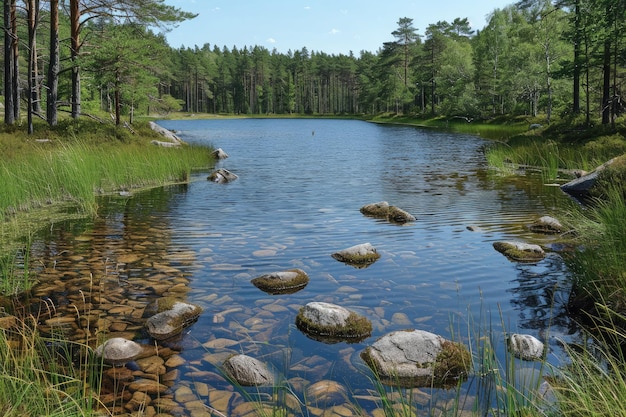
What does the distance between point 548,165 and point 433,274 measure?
15362mm

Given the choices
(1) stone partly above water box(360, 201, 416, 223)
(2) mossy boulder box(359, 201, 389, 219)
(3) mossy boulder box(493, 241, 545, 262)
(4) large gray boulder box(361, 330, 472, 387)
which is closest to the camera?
(4) large gray boulder box(361, 330, 472, 387)

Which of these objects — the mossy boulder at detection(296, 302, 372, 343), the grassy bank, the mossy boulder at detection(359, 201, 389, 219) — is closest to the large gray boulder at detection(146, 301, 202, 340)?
the mossy boulder at detection(296, 302, 372, 343)

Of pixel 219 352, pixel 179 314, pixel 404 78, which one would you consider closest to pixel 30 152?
pixel 179 314

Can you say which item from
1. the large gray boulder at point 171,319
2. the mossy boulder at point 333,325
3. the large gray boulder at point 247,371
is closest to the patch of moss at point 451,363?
the mossy boulder at point 333,325

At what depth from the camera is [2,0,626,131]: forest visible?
79.0ft

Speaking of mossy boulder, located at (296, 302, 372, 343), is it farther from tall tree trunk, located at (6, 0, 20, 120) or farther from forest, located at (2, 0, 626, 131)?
tall tree trunk, located at (6, 0, 20, 120)

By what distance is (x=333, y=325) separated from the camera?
231 inches

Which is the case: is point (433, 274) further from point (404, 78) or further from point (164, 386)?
point (404, 78)

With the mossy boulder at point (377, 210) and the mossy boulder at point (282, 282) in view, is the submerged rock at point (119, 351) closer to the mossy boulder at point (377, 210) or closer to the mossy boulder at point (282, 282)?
the mossy boulder at point (282, 282)

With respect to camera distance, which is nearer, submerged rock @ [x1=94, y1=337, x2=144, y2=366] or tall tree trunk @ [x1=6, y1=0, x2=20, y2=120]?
submerged rock @ [x1=94, y1=337, x2=144, y2=366]

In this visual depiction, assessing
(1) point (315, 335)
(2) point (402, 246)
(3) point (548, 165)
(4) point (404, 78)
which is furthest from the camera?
(4) point (404, 78)

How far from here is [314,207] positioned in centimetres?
1431

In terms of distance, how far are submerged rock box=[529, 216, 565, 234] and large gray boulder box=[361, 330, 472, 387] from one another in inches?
257

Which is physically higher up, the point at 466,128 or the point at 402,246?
the point at 466,128
